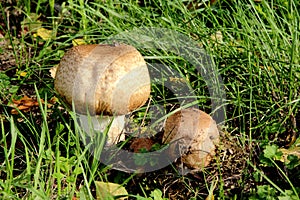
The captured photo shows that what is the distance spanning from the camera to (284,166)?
2.20m

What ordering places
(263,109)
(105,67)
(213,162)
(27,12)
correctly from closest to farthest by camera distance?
(105,67)
(213,162)
(263,109)
(27,12)

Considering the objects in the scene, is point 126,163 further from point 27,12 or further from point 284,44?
point 27,12

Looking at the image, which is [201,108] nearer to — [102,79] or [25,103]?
[102,79]

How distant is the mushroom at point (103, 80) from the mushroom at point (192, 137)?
0.63 feet

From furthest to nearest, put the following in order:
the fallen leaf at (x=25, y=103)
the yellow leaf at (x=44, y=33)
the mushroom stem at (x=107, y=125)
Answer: the yellow leaf at (x=44, y=33) → the fallen leaf at (x=25, y=103) → the mushroom stem at (x=107, y=125)

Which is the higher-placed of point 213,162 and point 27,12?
point 27,12

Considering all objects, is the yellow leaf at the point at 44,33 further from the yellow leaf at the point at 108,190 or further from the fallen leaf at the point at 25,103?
the yellow leaf at the point at 108,190

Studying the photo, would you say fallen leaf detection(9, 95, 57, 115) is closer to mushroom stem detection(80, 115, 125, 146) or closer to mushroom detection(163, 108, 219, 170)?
mushroom stem detection(80, 115, 125, 146)

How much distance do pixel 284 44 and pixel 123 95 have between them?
0.89 metres

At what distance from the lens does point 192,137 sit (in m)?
2.20

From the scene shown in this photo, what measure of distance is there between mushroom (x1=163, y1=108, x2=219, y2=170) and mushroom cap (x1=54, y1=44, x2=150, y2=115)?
0.67 feet

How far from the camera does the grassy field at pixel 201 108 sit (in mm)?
2115

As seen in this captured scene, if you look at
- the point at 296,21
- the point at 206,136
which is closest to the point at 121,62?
the point at 206,136

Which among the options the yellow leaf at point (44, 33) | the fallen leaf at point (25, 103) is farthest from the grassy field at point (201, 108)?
the yellow leaf at point (44, 33)
